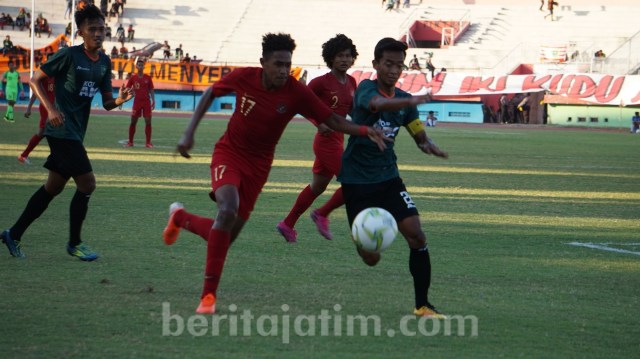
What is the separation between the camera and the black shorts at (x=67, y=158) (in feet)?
31.0

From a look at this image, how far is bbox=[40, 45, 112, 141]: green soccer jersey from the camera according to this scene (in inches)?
373

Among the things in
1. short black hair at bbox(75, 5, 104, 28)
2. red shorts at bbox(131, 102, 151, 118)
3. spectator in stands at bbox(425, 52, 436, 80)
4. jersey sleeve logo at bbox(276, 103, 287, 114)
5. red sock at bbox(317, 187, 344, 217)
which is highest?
short black hair at bbox(75, 5, 104, 28)

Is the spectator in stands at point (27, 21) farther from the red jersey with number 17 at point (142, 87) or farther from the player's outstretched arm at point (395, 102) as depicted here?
the player's outstretched arm at point (395, 102)

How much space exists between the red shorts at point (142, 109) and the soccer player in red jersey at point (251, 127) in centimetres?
1917

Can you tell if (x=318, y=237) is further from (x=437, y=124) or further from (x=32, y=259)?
(x=437, y=124)

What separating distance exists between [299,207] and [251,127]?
12.6ft

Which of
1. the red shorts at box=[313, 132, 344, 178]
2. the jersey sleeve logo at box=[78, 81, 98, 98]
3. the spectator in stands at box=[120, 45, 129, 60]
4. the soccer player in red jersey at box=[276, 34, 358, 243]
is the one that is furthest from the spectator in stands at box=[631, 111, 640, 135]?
the jersey sleeve logo at box=[78, 81, 98, 98]

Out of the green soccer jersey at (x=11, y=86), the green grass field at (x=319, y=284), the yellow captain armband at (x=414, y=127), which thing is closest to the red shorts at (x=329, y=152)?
the green grass field at (x=319, y=284)

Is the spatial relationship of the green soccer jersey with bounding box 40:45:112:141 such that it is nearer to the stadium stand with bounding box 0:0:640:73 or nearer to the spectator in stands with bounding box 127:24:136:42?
the stadium stand with bounding box 0:0:640:73

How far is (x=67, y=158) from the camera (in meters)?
9.45

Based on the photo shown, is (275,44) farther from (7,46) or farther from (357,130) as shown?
(7,46)

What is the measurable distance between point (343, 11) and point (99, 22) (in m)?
60.7

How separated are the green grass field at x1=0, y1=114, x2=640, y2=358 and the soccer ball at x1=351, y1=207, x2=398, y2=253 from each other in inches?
19.0

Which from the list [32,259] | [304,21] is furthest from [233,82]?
[304,21]
